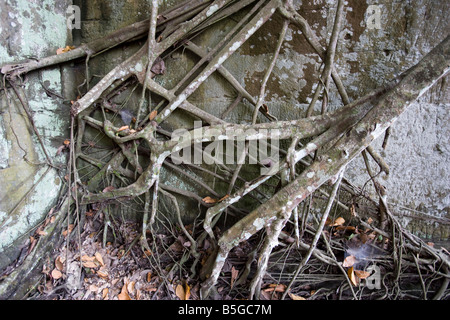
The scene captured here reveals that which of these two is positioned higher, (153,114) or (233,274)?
(153,114)

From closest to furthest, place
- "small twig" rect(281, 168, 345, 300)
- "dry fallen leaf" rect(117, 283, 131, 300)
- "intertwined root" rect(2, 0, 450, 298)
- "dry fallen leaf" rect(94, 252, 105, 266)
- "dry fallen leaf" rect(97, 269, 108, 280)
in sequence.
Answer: "intertwined root" rect(2, 0, 450, 298) → "small twig" rect(281, 168, 345, 300) → "dry fallen leaf" rect(117, 283, 131, 300) → "dry fallen leaf" rect(97, 269, 108, 280) → "dry fallen leaf" rect(94, 252, 105, 266)

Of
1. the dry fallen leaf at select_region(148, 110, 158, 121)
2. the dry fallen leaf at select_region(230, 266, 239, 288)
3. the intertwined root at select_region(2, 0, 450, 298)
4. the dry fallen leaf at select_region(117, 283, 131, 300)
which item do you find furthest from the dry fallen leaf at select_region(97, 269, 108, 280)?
the dry fallen leaf at select_region(148, 110, 158, 121)

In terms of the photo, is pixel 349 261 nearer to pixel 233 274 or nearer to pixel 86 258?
pixel 233 274

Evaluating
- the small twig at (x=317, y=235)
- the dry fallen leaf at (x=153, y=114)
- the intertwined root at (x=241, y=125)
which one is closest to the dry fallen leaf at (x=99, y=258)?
the intertwined root at (x=241, y=125)

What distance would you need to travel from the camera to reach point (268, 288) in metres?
2.19

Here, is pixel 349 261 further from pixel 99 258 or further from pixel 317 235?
pixel 99 258

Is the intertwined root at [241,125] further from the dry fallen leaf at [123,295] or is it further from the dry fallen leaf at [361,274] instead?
the dry fallen leaf at [123,295]

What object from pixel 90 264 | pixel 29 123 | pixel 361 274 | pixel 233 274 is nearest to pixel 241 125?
pixel 233 274

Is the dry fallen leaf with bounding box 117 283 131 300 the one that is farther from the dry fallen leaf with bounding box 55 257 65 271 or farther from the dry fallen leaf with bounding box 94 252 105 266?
the dry fallen leaf with bounding box 55 257 65 271

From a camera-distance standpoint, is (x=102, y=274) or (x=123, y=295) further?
(x=102, y=274)

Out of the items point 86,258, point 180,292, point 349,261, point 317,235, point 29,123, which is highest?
point 29,123

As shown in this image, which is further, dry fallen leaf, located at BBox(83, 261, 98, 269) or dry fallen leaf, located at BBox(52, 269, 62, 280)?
dry fallen leaf, located at BBox(83, 261, 98, 269)

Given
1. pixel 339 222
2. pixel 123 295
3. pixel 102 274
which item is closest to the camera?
pixel 123 295

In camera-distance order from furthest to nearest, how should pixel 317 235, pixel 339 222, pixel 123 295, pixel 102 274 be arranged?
1. pixel 339 222
2. pixel 102 274
3. pixel 123 295
4. pixel 317 235
